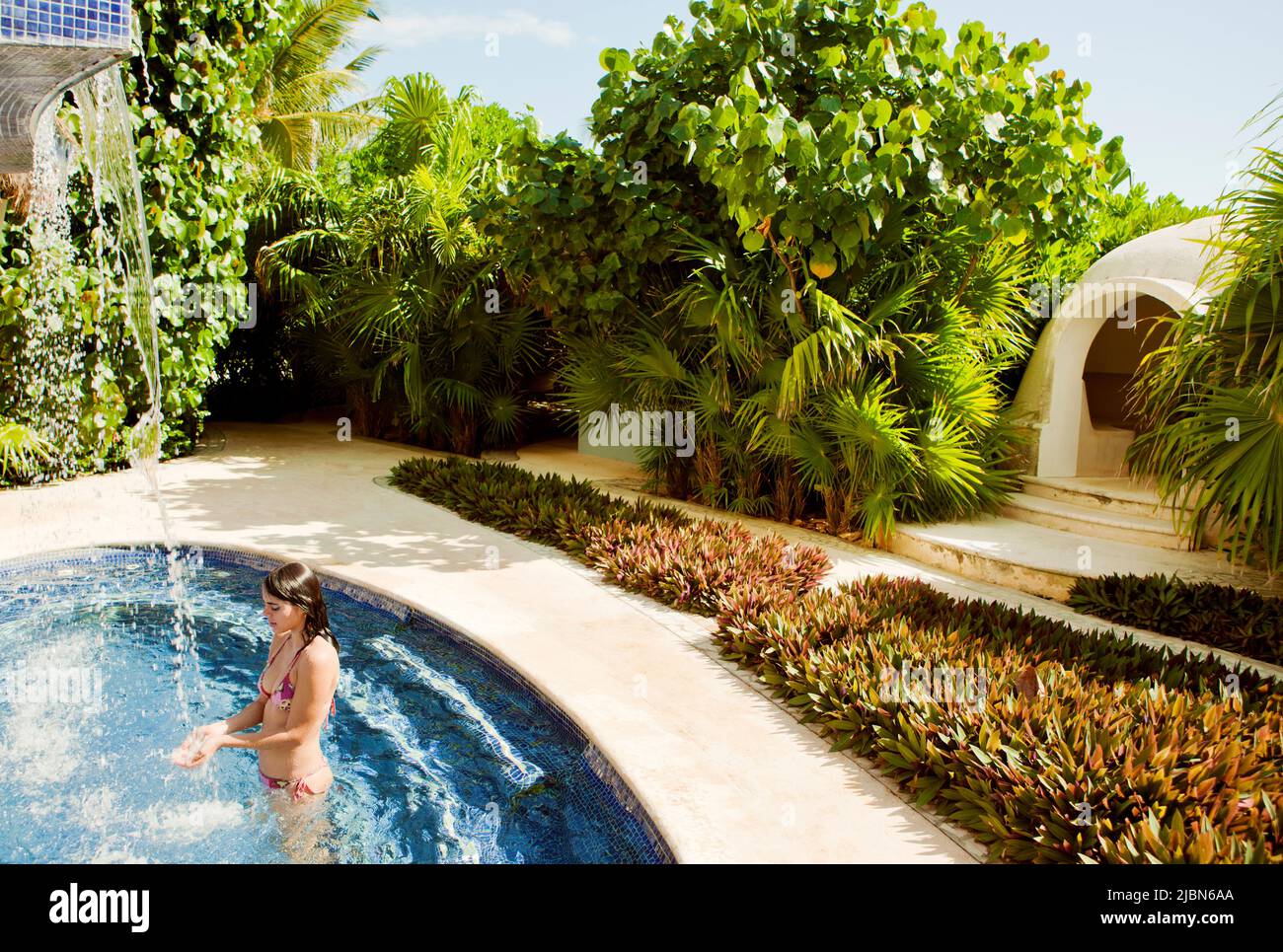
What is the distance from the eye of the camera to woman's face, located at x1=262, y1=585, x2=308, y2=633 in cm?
406

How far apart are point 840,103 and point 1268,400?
4.46 m

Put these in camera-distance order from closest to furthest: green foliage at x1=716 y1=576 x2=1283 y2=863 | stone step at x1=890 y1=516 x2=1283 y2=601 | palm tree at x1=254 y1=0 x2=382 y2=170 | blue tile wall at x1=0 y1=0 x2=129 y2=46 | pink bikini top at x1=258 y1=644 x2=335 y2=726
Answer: blue tile wall at x1=0 y1=0 x2=129 y2=46
green foliage at x1=716 y1=576 x2=1283 y2=863
pink bikini top at x1=258 y1=644 x2=335 y2=726
stone step at x1=890 y1=516 x2=1283 y2=601
palm tree at x1=254 y1=0 x2=382 y2=170

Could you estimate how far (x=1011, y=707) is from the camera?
4.46 meters

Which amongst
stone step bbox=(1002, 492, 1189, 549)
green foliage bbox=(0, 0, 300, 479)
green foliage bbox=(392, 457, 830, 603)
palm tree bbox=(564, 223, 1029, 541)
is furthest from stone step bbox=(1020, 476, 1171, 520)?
green foliage bbox=(0, 0, 300, 479)

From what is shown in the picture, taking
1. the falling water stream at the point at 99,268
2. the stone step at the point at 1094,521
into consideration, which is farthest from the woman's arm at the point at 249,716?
the stone step at the point at 1094,521

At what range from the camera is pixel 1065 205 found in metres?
8.68

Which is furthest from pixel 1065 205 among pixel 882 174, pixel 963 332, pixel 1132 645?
pixel 1132 645

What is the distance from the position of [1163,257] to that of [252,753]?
937cm

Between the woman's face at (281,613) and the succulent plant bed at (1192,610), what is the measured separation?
541cm

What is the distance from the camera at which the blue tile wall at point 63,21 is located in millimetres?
3150

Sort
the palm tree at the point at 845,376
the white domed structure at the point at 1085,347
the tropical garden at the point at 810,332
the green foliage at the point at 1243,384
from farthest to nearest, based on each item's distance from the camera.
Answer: the white domed structure at the point at 1085,347, the palm tree at the point at 845,376, the green foliage at the point at 1243,384, the tropical garden at the point at 810,332

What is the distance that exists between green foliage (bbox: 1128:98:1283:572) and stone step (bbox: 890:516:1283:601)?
1.12ft

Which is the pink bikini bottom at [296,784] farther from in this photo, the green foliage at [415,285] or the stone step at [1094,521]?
the green foliage at [415,285]

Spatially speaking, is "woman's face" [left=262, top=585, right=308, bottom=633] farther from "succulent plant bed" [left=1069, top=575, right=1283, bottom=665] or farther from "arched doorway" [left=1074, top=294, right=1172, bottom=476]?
"arched doorway" [left=1074, top=294, right=1172, bottom=476]
